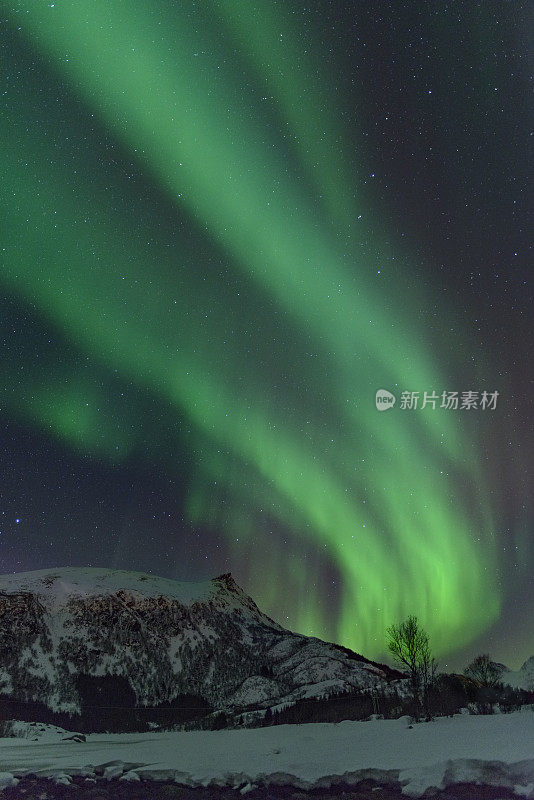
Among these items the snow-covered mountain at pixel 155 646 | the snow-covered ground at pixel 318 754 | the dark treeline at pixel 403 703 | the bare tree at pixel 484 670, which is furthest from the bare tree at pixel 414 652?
the snow-covered ground at pixel 318 754

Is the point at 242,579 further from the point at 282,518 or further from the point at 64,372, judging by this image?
the point at 64,372

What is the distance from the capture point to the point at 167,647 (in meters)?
9.90

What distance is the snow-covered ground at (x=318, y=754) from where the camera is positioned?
25.4 ft

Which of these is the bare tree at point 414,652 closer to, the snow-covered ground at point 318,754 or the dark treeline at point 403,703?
the dark treeline at point 403,703

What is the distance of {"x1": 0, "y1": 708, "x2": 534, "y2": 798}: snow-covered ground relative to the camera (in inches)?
304

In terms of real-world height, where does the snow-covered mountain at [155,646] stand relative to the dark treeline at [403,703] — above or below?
above

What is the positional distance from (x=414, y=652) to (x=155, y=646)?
12.3 feet

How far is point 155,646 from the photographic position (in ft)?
33.7

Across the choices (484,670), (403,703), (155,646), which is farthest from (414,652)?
(155,646)

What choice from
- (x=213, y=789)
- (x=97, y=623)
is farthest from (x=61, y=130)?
(x=213, y=789)

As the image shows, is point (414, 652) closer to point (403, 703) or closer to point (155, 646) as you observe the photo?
point (403, 703)

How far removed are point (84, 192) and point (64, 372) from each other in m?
Answer: 2.43

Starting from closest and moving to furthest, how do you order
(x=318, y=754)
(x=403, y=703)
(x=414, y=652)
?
(x=318, y=754) < (x=403, y=703) < (x=414, y=652)

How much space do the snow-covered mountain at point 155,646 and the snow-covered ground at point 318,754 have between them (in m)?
0.50
